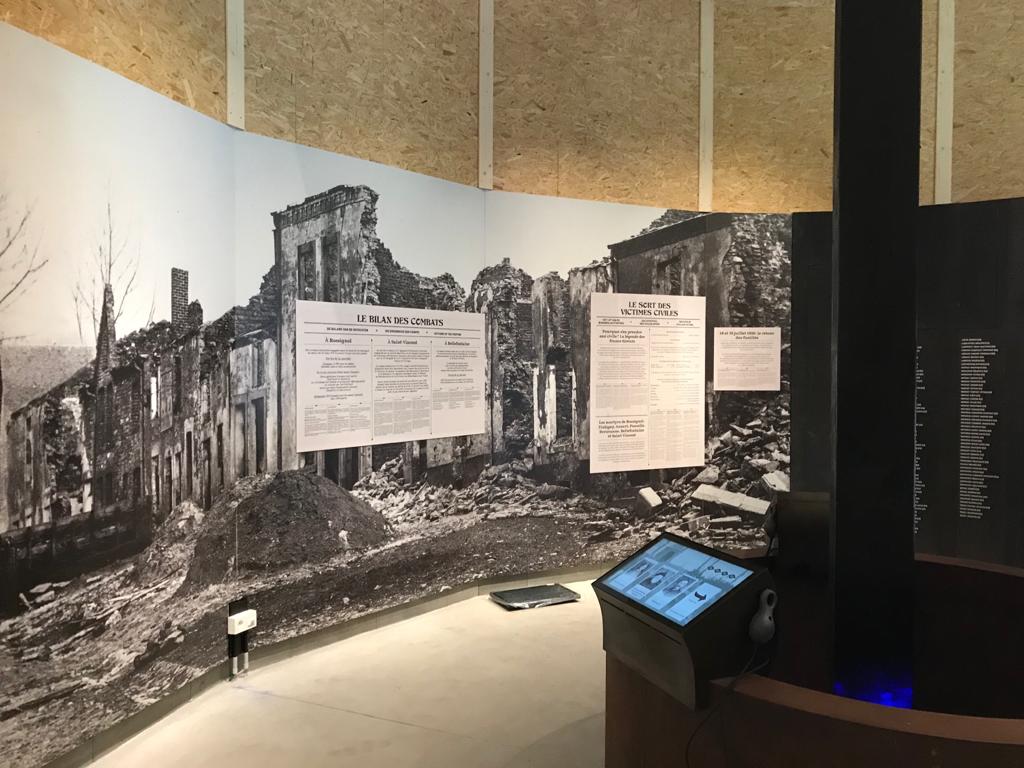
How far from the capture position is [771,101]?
5184 mm

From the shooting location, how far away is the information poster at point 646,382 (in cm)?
466

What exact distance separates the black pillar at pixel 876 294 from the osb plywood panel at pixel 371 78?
109 inches

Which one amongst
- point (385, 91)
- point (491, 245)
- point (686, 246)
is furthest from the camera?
point (686, 246)

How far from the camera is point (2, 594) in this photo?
2.19m

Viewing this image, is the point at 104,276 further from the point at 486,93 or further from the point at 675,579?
the point at 486,93

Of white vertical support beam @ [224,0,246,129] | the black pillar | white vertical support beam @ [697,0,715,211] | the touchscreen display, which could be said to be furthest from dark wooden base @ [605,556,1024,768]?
white vertical support beam @ [697,0,715,211]

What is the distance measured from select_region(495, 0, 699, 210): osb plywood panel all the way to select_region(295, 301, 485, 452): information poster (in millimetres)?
1266

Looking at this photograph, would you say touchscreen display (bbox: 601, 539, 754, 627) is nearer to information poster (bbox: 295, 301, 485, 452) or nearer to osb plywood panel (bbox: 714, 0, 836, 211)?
information poster (bbox: 295, 301, 485, 452)

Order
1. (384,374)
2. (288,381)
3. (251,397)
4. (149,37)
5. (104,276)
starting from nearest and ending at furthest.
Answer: (104,276), (149,37), (251,397), (288,381), (384,374)

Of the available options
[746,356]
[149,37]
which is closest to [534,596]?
[746,356]

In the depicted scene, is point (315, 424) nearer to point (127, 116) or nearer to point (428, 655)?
point (428, 655)

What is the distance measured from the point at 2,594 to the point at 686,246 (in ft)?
13.7

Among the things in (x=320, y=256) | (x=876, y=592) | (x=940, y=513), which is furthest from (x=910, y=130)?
(x=940, y=513)

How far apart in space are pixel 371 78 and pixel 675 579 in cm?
340
